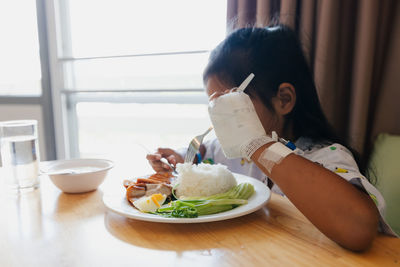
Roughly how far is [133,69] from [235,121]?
5.39 ft

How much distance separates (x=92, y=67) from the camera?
231cm

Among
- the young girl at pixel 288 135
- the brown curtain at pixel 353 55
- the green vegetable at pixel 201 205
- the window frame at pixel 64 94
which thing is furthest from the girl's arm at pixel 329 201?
the window frame at pixel 64 94

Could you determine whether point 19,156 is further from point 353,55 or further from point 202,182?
point 353,55

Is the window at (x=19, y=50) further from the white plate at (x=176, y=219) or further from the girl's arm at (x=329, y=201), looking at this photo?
the girl's arm at (x=329, y=201)

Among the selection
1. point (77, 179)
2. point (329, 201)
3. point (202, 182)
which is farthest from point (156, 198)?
point (329, 201)

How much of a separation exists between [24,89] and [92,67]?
0.68m

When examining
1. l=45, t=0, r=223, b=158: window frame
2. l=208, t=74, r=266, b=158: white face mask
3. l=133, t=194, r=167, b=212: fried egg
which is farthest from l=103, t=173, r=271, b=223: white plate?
l=45, t=0, r=223, b=158: window frame

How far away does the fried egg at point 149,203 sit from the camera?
66cm

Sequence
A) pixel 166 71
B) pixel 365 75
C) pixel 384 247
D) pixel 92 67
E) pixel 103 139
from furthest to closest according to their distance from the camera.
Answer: pixel 103 139 → pixel 92 67 → pixel 166 71 → pixel 365 75 → pixel 384 247

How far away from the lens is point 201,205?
64 cm

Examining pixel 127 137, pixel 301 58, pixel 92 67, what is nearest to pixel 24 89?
pixel 92 67

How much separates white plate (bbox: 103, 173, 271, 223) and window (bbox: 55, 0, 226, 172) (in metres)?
1.26

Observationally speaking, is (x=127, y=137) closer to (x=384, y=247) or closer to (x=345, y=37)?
(x=345, y=37)

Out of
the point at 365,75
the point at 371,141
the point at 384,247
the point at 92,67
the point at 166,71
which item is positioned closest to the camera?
the point at 384,247
